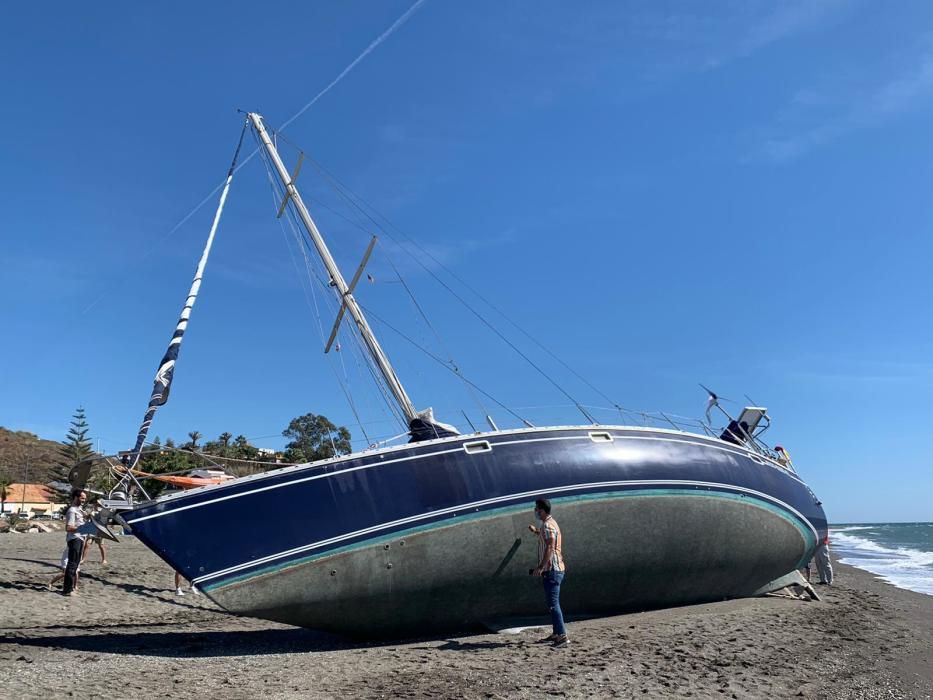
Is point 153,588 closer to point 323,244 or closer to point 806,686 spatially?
point 323,244

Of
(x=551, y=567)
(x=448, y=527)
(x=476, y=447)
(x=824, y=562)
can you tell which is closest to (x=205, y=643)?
(x=448, y=527)

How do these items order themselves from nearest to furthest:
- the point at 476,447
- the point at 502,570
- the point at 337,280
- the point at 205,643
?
1. the point at 205,643
2. the point at 502,570
3. the point at 476,447
4. the point at 337,280

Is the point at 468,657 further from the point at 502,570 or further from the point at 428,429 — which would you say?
the point at 428,429

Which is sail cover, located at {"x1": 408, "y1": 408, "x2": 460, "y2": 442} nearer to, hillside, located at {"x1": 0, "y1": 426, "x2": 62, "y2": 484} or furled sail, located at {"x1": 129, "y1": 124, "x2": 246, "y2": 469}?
furled sail, located at {"x1": 129, "y1": 124, "x2": 246, "y2": 469}

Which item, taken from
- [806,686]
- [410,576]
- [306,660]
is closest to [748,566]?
[806,686]

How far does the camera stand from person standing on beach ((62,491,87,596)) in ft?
39.2

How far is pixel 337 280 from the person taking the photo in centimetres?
1488

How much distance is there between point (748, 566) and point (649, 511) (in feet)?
11.5

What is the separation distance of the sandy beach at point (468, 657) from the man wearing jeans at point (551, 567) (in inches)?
11.4

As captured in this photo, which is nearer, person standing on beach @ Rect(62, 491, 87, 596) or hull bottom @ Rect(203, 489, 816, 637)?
hull bottom @ Rect(203, 489, 816, 637)

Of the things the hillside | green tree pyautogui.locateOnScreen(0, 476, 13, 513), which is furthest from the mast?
the hillside

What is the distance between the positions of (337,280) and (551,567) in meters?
8.79

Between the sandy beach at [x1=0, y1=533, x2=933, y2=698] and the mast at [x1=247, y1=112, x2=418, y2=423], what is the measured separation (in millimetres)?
4807

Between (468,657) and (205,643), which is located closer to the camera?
(468,657)
